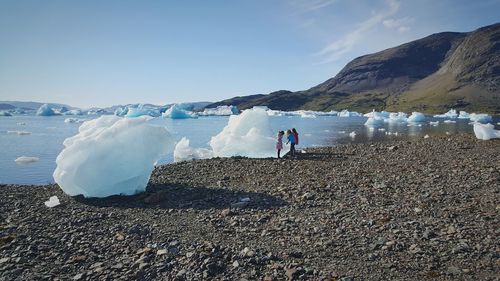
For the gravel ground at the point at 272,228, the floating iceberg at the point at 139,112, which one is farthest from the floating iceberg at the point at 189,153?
the floating iceberg at the point at 139,112

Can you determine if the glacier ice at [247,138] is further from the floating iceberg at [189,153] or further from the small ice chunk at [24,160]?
the small ice chunk at [24,160]

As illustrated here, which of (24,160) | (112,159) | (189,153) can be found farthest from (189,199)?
(24,160)

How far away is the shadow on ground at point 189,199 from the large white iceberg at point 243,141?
8317 millimetres

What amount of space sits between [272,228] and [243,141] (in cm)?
1354

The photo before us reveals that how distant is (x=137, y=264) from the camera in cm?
768

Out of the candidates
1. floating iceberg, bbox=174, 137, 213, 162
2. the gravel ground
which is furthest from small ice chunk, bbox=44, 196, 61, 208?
floating iceberg, bbox=174, 137, 213, 162

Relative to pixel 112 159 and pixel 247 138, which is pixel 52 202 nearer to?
pixel 112 159

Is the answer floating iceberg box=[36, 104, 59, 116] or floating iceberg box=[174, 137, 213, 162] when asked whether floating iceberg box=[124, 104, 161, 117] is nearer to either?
floating iceberg box=[36, 104, 59, 116]

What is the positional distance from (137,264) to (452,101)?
180 meters

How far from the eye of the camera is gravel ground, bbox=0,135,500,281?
723 cm

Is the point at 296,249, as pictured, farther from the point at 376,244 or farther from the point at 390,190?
the point at 390,190

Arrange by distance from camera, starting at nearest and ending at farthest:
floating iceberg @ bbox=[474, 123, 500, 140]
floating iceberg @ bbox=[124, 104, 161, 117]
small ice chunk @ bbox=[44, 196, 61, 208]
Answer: small ice chunk @ bbox=[44, 196, 61, 208] → floating iceberg @ bbox=[474, 123, 500, 140] → floating iceberg @ bbox=[124, 104, 161, 117]

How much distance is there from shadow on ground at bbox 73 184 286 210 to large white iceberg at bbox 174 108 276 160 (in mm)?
8317

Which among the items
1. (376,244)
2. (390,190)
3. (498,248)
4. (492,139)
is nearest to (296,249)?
(376,244)
